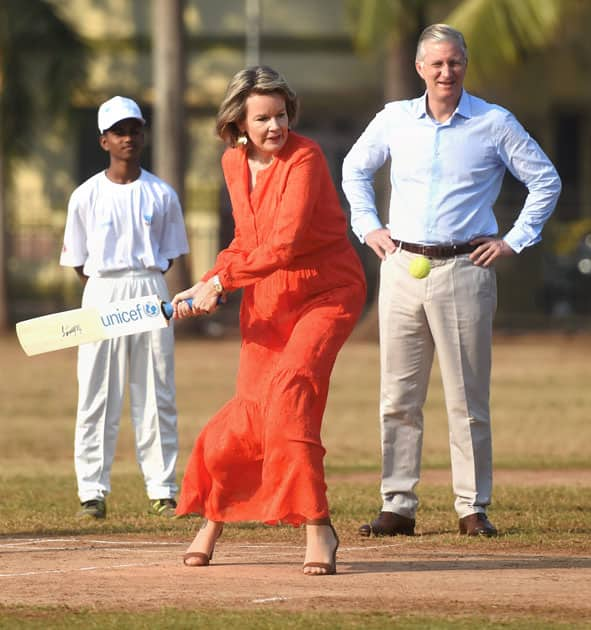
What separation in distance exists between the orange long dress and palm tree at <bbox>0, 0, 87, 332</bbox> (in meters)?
19.7

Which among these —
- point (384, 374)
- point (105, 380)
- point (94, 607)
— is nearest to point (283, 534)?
point (384, 374)

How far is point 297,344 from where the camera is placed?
7.44 metres

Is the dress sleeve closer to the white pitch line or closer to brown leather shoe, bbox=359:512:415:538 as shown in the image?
the white pitch line

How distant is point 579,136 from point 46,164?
385 inches

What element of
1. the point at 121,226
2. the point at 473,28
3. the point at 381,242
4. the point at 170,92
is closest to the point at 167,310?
the point at 381,242

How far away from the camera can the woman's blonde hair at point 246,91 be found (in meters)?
7.46

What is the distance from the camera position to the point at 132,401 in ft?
33.2

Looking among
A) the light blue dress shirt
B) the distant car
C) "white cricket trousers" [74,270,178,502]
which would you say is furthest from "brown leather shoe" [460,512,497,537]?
the distant car

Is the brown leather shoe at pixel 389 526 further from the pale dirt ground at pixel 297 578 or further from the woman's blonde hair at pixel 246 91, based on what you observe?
the woman's blonde hair at pixel 246 91

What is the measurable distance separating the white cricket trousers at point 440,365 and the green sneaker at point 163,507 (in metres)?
1.44

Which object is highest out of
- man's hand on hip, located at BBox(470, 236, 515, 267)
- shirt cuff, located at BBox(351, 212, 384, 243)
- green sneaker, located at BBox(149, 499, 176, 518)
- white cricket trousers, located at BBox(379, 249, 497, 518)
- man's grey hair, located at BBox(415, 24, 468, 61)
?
man's grey hair, located at BBox(415, 24, 468, 61)

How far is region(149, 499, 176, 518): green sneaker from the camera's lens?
984 centimetres

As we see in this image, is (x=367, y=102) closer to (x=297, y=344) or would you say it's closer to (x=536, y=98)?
(x=536, y=98)

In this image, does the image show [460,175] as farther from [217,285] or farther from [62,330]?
[62,330]
